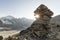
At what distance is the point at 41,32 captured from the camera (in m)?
38.5

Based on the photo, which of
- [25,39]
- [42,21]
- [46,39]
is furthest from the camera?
[42,21]

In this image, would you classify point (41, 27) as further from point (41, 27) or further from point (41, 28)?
point (41, 28)

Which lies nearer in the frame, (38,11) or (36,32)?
(36,32)

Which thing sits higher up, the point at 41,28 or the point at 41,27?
the point at 41,27

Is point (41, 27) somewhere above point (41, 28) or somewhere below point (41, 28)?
above

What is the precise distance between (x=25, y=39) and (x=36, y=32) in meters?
4.57

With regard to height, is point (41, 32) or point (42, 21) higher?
point (42, 21)

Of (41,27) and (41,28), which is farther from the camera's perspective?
(41,27)

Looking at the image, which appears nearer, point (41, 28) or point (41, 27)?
point (41, 28)

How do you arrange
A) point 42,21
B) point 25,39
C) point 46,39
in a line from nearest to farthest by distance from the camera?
1. point 25,39
2. point 46,39
3. point 42,21

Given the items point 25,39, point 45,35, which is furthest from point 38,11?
point 25,39

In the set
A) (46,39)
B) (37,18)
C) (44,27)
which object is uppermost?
(37,18)

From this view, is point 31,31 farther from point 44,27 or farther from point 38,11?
point 38,11

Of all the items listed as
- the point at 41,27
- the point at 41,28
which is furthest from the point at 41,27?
the point at 41,28
